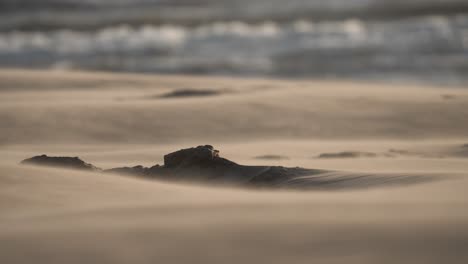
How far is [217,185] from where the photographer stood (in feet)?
11.7

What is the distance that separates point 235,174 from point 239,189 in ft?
0.92

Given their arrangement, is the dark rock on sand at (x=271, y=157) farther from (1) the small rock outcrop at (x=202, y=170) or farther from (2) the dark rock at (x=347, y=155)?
(1) the small rock outcrop at (x=202, y=170)

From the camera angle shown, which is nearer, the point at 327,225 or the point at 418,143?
the point at 327,225

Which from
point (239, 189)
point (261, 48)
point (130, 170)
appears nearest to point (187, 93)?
point (130, 170)

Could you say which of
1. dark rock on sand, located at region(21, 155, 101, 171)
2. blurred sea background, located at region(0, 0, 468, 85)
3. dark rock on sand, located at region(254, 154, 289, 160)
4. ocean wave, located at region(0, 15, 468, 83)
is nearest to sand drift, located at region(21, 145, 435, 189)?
dark rock on sand, located at region(21, 155, 101, 171)

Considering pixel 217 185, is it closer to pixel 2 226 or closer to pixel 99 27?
pixel 2 226

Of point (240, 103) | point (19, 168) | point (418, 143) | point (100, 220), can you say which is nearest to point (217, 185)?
point (19, 168)

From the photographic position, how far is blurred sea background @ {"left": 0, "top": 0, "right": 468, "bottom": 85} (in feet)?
35.7

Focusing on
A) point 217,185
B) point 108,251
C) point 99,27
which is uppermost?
point 99,27

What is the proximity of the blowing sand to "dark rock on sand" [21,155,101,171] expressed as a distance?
267 mm

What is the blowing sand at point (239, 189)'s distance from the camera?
7.25 ft

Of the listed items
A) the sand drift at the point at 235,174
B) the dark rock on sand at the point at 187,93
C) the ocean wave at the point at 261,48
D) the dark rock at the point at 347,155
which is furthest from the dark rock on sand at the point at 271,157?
the ocean wave at the point at 261,48

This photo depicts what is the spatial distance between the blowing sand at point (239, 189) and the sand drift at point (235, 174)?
0.10 meters

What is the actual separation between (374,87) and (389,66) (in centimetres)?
257
